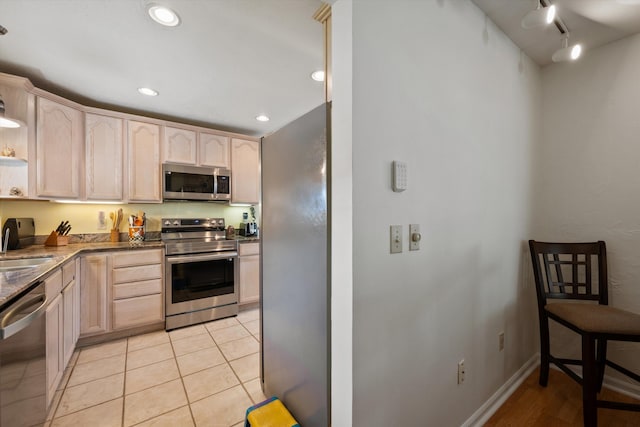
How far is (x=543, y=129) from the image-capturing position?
220cm

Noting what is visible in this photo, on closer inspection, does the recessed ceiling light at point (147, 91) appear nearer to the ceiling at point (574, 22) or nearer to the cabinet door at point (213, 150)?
the cabinet door at point (213, 150)

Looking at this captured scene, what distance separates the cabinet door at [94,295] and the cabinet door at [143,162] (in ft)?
2.59

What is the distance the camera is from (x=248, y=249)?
3.42 meters

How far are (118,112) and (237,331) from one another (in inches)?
110

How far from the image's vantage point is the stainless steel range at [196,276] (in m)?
A: 2.90

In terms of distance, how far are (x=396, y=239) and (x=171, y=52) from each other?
2116 millimetres

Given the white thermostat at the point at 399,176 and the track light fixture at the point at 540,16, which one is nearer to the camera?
the white thermostat at the point at 399,176

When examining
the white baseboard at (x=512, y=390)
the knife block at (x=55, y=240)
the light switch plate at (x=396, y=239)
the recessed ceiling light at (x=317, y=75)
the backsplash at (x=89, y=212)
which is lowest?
the white baseboard at (x=512, y=390)

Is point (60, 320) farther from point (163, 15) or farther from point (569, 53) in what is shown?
point (569, 53)

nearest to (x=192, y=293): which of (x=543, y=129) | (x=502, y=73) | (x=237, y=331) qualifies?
(x=237, y=331)

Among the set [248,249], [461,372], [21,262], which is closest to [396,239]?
[461,372]

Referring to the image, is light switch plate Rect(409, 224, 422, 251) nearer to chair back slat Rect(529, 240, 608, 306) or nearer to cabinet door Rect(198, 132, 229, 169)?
chair back slat Rect(529, 240, 608, 306)

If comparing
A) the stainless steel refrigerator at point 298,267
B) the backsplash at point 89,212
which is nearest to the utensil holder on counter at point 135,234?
the backsplash at point 89,212

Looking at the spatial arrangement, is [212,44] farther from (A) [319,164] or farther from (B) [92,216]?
(B) [92,216]
